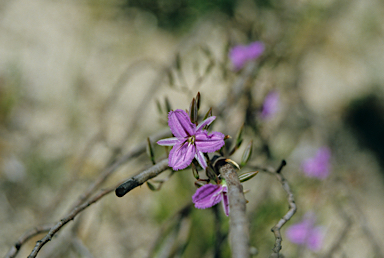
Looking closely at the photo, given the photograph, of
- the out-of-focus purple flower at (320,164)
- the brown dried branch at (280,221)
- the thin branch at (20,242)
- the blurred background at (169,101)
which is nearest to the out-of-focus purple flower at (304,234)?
the blurred background at (169,101)

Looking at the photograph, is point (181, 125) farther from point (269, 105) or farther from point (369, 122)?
point (369, 122)

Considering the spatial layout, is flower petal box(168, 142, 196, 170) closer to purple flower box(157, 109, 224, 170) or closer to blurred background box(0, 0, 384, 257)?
purple flower box(157, 109, 224, 170)

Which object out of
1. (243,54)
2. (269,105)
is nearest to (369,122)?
(269,105)

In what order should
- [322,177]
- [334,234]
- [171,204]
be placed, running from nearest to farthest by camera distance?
[322,177], [171,204], [334,234]

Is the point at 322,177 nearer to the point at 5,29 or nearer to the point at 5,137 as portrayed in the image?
the point at 5,137

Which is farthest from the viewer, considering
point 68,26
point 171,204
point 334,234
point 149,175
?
point 68,26

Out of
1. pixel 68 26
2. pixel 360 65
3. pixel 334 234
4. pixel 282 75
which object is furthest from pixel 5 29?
pixel 360 65
